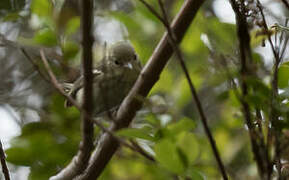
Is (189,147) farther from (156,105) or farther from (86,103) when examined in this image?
(156,105)

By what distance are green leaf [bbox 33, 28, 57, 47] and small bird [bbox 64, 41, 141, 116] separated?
2.62 feet

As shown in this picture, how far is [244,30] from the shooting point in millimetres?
1251

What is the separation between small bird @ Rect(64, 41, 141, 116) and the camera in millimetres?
2699

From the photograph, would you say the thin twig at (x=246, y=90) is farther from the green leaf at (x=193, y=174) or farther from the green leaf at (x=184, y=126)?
the green leaf at (x=184, y=126)

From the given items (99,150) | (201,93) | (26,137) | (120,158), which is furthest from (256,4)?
(201,93)

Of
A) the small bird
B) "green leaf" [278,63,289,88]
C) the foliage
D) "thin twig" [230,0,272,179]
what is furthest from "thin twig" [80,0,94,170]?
the small bird

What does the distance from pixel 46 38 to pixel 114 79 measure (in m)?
1.09

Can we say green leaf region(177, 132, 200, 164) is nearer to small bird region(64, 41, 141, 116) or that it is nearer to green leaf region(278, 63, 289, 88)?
green leaf region(278, 63, 289, 88)

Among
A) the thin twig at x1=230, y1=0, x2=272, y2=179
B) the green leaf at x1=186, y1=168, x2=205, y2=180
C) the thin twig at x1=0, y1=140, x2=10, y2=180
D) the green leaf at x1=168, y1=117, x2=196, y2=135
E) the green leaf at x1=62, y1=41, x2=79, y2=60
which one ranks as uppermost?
the thin twig at x1=230, y1=0, x2=272, y2=179

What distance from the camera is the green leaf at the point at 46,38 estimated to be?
1765 millimetres

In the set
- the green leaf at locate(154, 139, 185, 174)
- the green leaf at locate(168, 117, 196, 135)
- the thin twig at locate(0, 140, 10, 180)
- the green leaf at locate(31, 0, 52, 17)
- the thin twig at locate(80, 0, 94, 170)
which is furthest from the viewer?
the green leaf at locate(31, 0, 52, 17)

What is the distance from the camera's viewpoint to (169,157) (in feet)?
3.91

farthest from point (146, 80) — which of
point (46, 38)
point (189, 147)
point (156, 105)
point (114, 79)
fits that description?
point (114, 79)

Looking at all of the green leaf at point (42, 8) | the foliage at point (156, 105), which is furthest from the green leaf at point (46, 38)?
the green leaf at point (42, 8)
